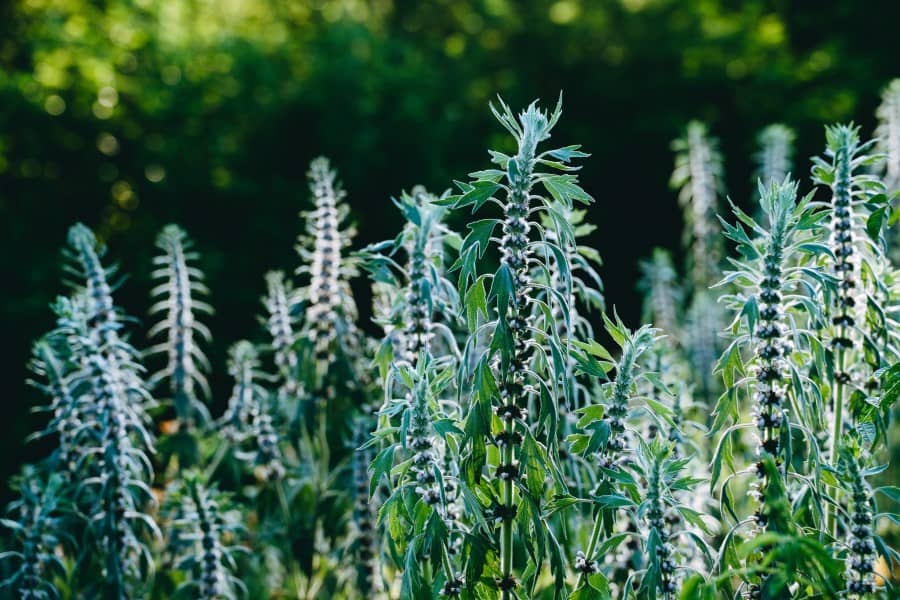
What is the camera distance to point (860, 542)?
2402mm

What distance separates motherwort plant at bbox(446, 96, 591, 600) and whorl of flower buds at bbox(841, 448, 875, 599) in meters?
0.85

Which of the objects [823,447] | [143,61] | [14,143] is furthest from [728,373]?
[143,61]

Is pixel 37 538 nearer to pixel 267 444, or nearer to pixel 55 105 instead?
pixel 267 444

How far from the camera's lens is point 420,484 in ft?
8.34

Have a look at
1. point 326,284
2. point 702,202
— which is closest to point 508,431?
point 326,284

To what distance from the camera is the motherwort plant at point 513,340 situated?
2.31m

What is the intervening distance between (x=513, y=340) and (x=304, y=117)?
630 centimetres

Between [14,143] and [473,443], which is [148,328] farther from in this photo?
[473,443]

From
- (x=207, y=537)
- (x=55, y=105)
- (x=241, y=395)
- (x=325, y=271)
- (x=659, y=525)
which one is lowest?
(x=659, y=525)

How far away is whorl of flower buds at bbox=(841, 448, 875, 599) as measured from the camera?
7.70ft

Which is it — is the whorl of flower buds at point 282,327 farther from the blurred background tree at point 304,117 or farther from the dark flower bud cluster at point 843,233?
the blurred background tree at point 304,117

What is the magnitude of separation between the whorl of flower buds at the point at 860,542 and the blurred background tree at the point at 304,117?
5.65 m

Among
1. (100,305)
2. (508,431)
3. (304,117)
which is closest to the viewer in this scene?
(508,431)

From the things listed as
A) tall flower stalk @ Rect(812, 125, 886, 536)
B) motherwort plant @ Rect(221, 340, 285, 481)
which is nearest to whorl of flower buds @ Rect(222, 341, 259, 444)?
motherwort plant @ Rect(221, 340, 285, 481)
